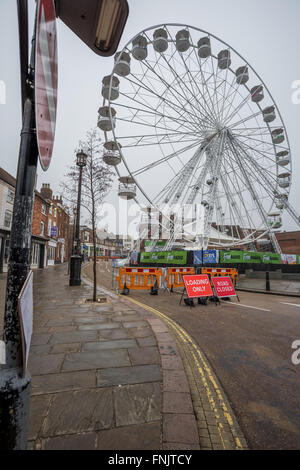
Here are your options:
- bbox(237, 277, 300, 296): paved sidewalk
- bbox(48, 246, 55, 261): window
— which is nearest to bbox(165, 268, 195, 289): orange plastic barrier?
bbox(237, 277, 300, 296): paved sidewalk

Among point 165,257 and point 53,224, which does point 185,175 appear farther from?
point 53,224

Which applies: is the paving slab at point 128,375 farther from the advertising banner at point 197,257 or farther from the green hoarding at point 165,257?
the green hoarding at point 165,257

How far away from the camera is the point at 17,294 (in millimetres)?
1308

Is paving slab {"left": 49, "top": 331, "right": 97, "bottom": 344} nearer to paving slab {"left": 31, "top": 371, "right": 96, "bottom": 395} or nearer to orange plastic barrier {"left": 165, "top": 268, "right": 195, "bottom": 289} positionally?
paving slab {"left": 31, "top": 371, "right": 96, "bottom": 395}

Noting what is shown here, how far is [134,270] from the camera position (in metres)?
10.0

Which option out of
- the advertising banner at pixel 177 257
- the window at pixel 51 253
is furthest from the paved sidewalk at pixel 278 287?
the window at pixel 51 253

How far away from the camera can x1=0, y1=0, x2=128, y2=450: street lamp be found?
119cm

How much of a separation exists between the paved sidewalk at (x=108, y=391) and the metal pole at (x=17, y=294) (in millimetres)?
968

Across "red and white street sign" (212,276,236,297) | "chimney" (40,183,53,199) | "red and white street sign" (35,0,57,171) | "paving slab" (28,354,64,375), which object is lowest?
"paving slab" (28,354,64,375)

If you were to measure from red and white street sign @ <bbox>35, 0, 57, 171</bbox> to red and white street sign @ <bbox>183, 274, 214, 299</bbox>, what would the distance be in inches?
289

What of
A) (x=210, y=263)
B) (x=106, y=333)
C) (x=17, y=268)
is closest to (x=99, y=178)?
(x=106, y=333)

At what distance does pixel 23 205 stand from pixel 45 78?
74cm

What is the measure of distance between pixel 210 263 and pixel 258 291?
7.81 meters
